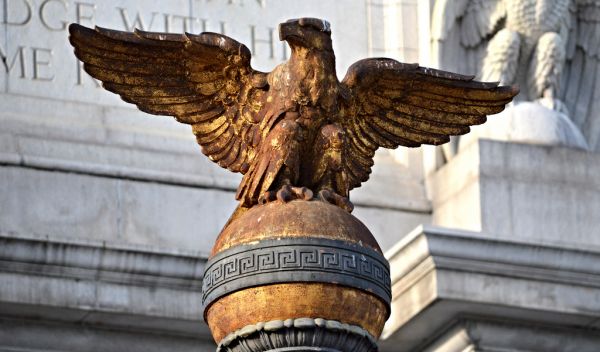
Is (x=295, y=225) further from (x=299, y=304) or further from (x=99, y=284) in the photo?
(x=99, y=284)

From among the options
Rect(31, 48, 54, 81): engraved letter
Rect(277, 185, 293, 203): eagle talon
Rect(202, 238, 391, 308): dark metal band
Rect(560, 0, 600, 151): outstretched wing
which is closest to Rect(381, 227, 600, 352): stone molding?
Rect(560, 0, 600, 151): outstretched wing

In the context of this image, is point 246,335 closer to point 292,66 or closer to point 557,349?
point 292,66

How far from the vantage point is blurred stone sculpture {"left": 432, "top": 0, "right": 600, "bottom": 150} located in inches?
854

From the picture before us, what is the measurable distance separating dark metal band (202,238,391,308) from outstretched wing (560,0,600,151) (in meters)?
11.9

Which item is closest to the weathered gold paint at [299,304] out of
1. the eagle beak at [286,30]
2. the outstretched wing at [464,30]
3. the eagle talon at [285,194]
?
the eagle talon at [285,194]

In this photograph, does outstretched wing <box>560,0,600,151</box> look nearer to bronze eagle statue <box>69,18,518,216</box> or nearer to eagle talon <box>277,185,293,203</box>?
bronze eagle statue <box>69,18,518,216</box>

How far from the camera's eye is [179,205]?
20.5 meters

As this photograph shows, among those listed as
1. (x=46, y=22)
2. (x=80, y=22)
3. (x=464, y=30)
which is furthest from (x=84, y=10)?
(x=464, y=30)

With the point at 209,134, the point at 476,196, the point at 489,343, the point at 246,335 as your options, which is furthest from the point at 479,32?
the point at 246,335

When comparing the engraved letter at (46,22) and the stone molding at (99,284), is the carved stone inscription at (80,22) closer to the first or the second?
the engraved letter at (46,22)

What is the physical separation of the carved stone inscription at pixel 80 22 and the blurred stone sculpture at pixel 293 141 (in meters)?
8.39

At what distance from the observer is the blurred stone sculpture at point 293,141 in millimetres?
10641

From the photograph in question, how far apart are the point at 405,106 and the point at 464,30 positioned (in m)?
9.52

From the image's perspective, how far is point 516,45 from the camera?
2167 cm
